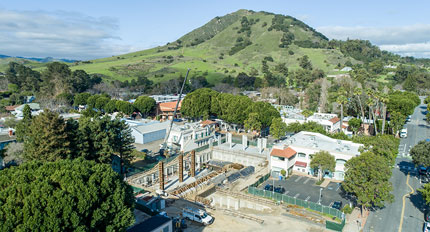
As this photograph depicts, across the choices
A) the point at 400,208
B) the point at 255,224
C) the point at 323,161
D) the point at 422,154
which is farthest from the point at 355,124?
the point at 255,224

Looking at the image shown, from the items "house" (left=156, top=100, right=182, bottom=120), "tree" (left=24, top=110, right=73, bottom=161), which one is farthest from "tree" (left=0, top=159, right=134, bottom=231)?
"house" (left=156, top=100, right=182, bottom=120)

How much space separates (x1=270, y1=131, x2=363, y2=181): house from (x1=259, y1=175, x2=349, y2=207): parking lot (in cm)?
209

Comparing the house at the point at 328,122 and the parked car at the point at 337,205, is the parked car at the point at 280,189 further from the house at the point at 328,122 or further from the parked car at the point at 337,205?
the house at the point at 328,122

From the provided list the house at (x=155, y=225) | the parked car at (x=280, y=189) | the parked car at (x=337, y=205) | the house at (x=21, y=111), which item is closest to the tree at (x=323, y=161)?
the parked car at (x=280, y=189)

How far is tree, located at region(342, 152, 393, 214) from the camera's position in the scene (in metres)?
35.9

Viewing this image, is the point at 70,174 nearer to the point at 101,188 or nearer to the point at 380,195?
the point at 101,188

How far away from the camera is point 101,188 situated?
23516 mm

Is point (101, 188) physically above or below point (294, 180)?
above

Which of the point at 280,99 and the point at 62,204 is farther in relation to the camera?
the point at 280,99

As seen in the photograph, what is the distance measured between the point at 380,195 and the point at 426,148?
704 inches

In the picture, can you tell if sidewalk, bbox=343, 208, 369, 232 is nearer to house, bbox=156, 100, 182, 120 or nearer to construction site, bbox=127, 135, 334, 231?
construction site, bbox=127, 135, 334, 231

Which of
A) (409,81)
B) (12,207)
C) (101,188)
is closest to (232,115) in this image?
(101,188)

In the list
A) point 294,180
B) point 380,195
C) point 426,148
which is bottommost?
point 294,180

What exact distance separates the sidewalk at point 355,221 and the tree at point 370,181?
1.29 m
